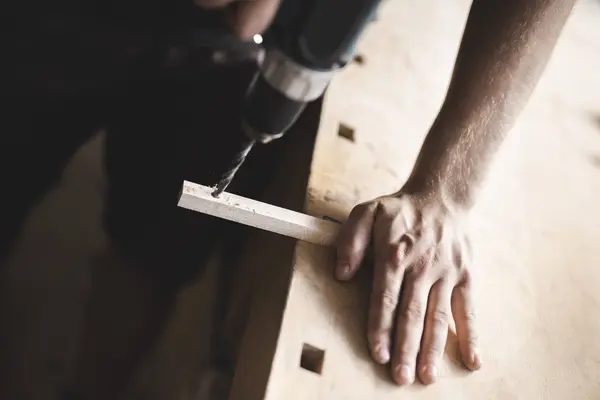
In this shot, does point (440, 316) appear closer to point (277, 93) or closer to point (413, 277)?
point (413, 277)

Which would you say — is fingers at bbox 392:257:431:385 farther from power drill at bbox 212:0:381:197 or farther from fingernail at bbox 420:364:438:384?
power drill at bbox 212:0:381:197

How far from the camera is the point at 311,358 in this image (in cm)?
62

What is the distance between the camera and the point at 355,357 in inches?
24.5

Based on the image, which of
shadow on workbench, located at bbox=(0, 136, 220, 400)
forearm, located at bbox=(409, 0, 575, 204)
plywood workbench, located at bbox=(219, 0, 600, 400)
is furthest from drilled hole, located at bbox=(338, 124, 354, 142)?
shadow on workbench, located at bbox=(0, 136, 220, 400)

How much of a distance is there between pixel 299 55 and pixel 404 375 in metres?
0.31

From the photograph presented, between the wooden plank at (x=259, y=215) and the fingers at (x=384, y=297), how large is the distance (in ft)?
0.19

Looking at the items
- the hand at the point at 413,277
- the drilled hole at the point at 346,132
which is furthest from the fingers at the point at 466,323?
the drilled hole at the point at 346,132

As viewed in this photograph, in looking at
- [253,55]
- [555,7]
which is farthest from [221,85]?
[555,7]

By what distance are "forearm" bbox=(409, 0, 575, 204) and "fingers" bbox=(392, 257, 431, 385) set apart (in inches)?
4.7

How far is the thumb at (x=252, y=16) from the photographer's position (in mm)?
578

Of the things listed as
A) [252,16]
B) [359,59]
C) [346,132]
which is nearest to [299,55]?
[252,16]

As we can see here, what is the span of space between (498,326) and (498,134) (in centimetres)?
22

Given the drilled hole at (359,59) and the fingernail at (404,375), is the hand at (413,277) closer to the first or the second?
the fingernail at (404,375)

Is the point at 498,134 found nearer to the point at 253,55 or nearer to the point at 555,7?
the point at 555,7
